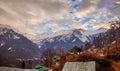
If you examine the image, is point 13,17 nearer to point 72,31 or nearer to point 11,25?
point 11,25

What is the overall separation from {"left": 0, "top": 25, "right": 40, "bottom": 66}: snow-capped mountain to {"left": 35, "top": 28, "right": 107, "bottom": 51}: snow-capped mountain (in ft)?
1.27

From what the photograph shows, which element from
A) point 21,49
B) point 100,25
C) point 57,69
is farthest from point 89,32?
point 21,49

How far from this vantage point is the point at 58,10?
8.50 metres

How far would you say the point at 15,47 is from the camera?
9.00m

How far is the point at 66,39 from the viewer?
8422 mm

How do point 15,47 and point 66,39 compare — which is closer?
point 66,39

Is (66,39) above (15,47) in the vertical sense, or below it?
above

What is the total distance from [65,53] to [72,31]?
79 centimetres

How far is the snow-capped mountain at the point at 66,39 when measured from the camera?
8195 mm

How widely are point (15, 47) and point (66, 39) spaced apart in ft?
6.48

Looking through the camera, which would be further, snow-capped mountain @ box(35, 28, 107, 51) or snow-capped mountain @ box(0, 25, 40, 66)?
snow-capped mountain @ box(0, 25, 40, 66)

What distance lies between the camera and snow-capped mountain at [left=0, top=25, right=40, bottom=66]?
8640mm

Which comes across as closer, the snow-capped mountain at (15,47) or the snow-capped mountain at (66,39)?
the snow-capped mountain at (66,39)

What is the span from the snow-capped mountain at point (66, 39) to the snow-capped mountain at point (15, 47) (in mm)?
388
